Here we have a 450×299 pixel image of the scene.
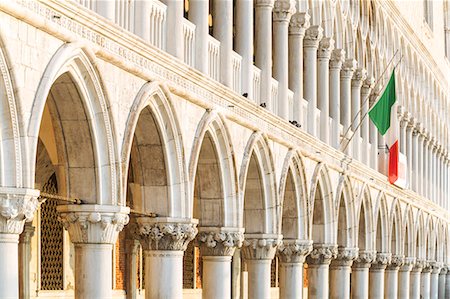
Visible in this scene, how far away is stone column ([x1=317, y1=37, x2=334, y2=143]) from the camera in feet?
90.9

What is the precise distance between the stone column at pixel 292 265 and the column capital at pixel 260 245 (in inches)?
79.8

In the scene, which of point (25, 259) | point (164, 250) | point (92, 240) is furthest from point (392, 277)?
point (92, 240)

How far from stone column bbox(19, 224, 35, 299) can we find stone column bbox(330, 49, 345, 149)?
944cm

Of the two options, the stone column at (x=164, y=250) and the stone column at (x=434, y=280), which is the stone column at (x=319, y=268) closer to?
the stone column at (x=164, y=250)

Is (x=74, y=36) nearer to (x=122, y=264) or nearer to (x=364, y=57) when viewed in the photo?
(x=122, y=264)

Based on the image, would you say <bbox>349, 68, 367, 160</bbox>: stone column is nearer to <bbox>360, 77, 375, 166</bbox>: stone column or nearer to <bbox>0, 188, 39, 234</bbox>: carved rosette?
<bbox>360, 77, 375, 166</bbox>: stone column

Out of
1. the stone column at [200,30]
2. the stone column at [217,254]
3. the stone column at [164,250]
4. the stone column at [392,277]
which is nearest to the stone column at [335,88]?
the stone column at [392,277]

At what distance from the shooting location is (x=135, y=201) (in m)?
17.9

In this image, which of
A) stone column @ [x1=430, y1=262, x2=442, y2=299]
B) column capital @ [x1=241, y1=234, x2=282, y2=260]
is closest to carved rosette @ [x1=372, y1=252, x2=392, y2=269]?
column capital @ [x1=241, y1=234, x2=282, y2=260]

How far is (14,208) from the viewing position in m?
12.5

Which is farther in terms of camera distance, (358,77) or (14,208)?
(358,77)

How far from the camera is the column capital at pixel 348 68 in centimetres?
3055

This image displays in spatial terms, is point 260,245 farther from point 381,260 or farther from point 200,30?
point 381,260

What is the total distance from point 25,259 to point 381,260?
14930 millimetres
